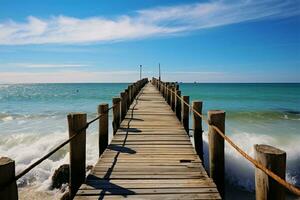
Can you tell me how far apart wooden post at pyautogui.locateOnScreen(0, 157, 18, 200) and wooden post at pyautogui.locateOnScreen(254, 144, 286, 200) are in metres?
2.19

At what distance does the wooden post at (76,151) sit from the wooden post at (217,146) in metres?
2.25

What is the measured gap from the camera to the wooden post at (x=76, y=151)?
4.83 metres

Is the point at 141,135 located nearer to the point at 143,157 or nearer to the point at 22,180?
the point at 143,157

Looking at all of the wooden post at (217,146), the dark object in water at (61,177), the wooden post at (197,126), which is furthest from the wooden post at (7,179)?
the dark object in water at (61,177)

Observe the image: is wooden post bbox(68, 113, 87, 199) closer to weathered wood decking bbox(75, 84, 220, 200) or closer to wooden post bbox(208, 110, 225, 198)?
weathered wood decking bbox(75, 84, 220, 200)

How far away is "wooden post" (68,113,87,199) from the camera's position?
15.9ft

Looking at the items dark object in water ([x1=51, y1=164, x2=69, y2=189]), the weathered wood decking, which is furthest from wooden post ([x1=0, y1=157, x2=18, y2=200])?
dark object in water ([x1=51, y1=164, x2=69, y2=189])

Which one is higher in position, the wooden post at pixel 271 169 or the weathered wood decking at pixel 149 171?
the wooden post at pixel 271 169

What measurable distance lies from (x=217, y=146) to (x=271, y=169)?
2.75 m

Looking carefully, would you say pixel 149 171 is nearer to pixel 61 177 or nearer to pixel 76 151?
pixel 76 151

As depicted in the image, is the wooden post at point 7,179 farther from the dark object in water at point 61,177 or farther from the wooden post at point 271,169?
the dark object in water at point 61,177

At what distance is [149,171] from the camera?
5.24 meters

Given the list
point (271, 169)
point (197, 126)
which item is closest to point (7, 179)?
point (271, 169)

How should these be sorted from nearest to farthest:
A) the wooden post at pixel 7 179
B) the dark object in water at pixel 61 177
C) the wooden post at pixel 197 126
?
the wooden post at pixel 7 179
the wooden post at pixel 197 126
the dark object in water at pixel 61 177
